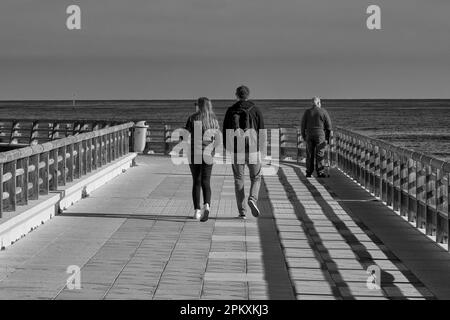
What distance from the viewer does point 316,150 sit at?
69.8 ft

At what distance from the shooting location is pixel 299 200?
16672 millimetres

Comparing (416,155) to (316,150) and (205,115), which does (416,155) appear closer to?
(205,115)

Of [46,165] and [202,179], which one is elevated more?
[46,165]

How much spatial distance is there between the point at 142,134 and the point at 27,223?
17343 mm

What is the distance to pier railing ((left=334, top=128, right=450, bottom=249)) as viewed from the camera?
1137 cm

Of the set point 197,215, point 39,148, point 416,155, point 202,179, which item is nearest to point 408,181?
point 416,155

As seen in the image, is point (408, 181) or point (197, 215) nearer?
point (408, 181)

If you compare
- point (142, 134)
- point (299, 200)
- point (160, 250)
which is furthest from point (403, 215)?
Answer: point (142, 134)

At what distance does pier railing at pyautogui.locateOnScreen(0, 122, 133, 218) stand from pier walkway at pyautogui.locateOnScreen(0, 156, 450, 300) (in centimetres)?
51

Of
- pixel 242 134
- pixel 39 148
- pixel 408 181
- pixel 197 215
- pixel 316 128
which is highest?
pixel 242 134

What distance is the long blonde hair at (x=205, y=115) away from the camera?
43.9 ft

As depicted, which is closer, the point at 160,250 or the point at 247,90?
the point at 160,250

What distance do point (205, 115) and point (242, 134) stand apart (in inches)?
25.8
